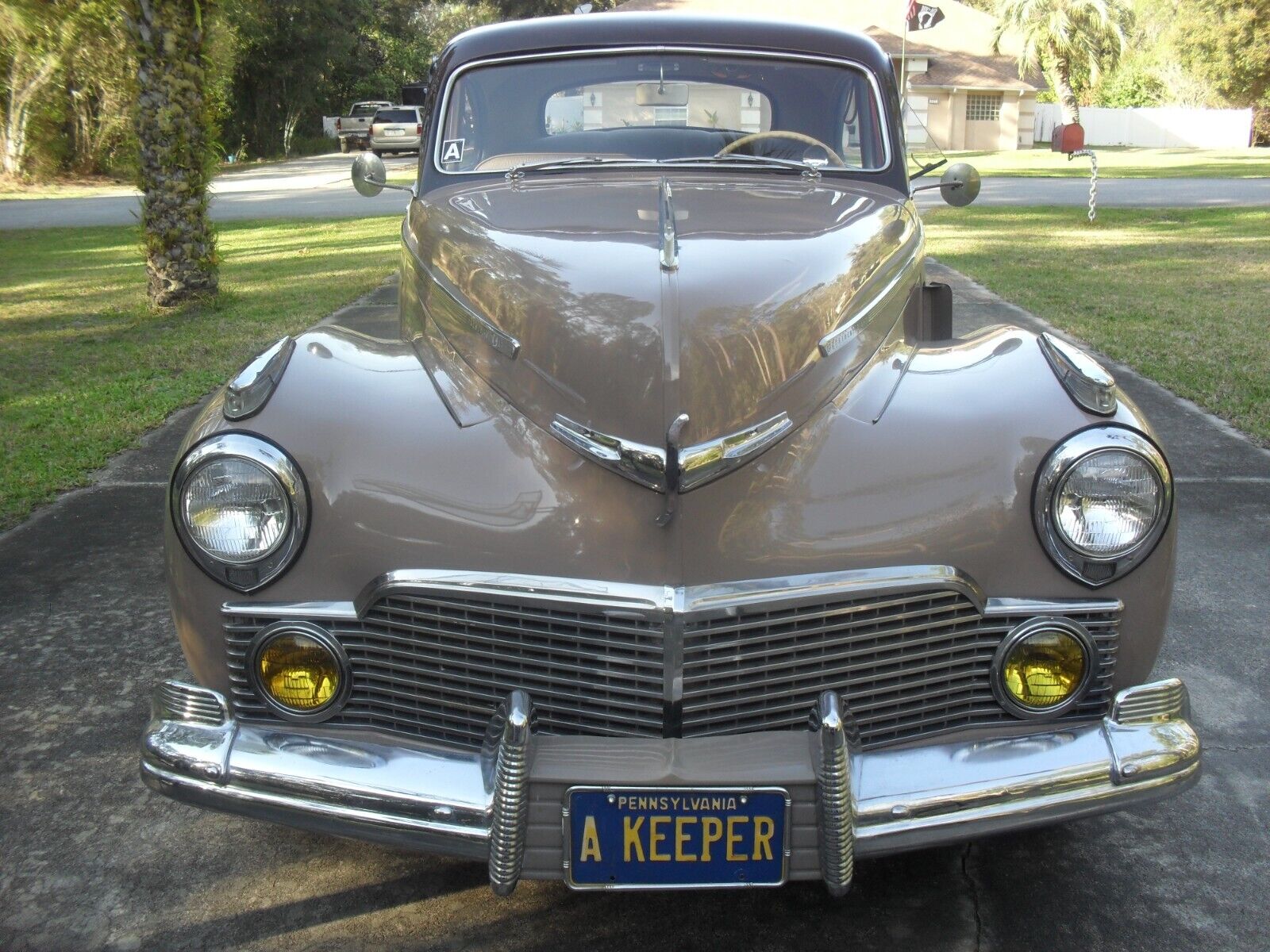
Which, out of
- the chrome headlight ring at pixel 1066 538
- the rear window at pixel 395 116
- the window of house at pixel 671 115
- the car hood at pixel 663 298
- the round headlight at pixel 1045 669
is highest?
the window of house at pixel 671 115

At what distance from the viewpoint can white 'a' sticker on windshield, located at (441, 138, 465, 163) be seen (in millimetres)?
3684

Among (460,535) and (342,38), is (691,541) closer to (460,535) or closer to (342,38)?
(460,535)

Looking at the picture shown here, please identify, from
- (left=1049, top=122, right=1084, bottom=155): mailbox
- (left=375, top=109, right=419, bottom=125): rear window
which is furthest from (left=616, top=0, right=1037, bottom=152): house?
(left=1049, top=122, right=1084, bottom=155): mailbox

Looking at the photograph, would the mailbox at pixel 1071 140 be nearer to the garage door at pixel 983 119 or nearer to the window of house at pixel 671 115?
the window of house at pixel 671 115

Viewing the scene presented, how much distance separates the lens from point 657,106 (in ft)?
12.2

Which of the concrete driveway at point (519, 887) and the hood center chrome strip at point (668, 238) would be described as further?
the hood center chrome strip at point (668, 238)

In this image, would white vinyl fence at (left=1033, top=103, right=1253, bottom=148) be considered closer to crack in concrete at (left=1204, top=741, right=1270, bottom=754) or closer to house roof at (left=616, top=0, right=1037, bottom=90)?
house roof at (left=616, top=0, right=1037, bottom=90)

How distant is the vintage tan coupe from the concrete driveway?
385 millimetres

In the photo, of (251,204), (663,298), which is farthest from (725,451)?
(251,204)

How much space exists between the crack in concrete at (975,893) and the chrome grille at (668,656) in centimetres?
46

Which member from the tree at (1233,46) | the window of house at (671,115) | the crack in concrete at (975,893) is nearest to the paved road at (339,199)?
the window of house at (671,115)

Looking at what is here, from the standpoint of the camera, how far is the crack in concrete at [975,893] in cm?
229

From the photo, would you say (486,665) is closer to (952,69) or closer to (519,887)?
(519,887)

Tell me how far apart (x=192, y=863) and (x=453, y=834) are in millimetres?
875
